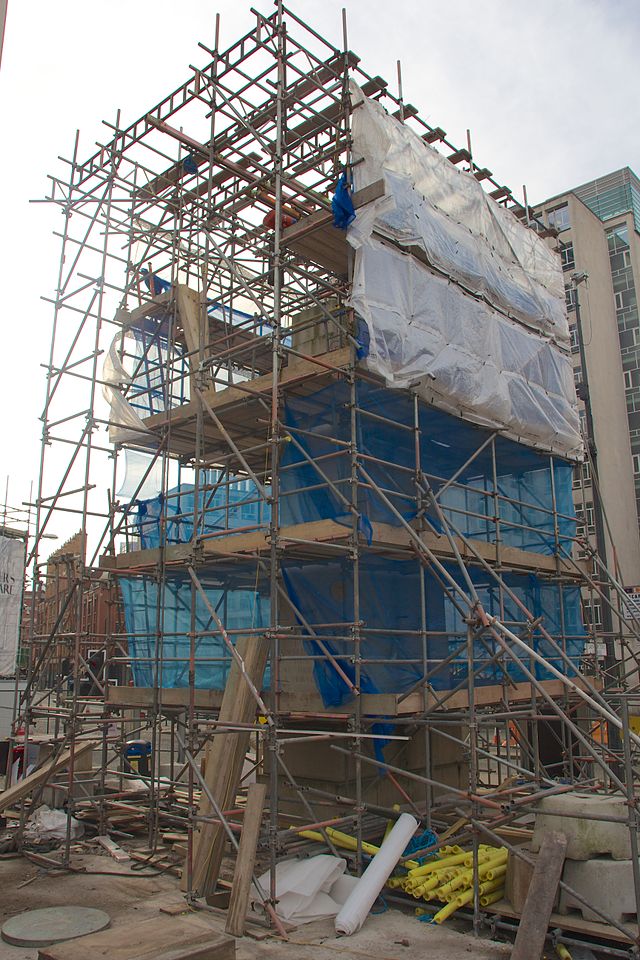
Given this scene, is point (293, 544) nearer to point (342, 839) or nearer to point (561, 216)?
point (342, 839)

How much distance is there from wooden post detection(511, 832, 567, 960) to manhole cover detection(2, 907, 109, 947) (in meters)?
4.06

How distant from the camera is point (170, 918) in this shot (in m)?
7.69

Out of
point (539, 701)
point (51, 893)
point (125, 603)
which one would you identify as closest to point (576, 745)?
point (539, 701)

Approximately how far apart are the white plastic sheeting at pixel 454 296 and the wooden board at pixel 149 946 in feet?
22.2

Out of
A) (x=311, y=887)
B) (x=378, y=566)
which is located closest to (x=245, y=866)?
(x=311, y=887)

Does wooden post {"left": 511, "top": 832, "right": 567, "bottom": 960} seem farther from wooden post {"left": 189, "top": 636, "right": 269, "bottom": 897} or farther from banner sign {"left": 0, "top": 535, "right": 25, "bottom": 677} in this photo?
banner sign {"left": 0, "top": 535, "right": 25, "bottom": 677}

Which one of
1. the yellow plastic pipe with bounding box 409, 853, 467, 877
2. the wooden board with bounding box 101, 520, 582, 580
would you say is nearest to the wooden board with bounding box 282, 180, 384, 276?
the wooden board with bounding box 101, 520, 582, 580

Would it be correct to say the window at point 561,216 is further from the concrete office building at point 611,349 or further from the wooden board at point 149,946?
the wooden board at point 149,946

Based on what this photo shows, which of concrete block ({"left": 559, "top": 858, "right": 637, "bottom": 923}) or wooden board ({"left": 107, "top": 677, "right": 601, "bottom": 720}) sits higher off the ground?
wooden board ({"left": 107, "top": 677, "right": 601, "bottom": 720})

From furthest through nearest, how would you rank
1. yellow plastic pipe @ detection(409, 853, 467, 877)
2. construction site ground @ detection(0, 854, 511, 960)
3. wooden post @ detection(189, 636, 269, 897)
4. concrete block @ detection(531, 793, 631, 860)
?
wooden post @ detection(189, 636, 269, 897), yellow plastic pipe @ detection(409, 853, 467, 877), concrete block @ detection(531, 793, 631, 860), construction site ground @ detection(0, 854, 511, 960)

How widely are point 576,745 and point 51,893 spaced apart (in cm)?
959

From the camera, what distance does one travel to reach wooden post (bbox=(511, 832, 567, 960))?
6684 mm

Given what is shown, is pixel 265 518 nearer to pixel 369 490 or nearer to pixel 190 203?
pixel 369 490

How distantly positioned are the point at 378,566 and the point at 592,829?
437cm
